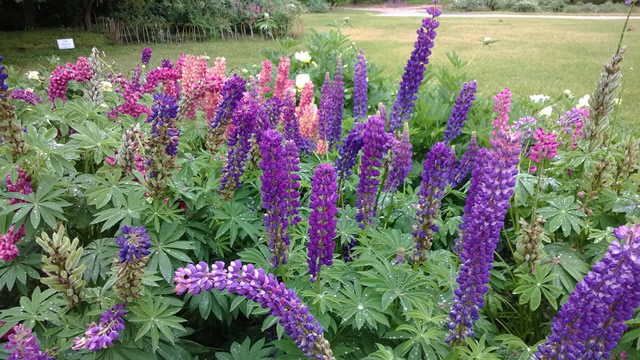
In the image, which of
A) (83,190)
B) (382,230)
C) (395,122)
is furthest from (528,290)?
(83,190)

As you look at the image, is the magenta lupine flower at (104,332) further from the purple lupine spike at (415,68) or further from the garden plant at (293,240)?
the purple lupine spike at (415,68)

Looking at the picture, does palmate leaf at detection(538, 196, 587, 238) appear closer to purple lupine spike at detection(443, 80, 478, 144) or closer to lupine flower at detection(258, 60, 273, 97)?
purple lupine spike at detection(443, 80, 478, 144)

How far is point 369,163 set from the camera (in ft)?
6.42

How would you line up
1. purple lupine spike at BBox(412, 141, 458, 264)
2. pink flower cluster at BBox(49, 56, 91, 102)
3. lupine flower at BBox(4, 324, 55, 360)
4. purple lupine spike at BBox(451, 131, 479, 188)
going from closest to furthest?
lupine flower at BBox(4, 324, 55, 360) < purple lupine spike at BBox(412, 141, 458, 264) < purple lupine spike at BBox(451, 131, 479, 188) < pink flower cluster at BBox(49, 56, 91, 102)

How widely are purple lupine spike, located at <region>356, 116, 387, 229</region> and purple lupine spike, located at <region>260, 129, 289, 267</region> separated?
40cm

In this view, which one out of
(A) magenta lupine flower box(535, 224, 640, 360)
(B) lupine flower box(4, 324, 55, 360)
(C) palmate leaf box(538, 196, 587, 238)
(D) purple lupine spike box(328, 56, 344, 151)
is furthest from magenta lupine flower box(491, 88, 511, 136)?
(B) lupine flower box(4, 324, 55, 360)

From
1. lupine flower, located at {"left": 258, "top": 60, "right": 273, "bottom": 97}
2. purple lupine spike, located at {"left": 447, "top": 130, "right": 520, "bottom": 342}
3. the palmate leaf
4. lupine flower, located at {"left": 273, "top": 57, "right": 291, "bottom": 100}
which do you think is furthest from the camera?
lupine flower, located at {"left": 258, "top": 60, "right": 273, "bottom": 97}

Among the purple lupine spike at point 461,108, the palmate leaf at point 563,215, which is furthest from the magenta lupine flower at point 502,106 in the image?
the palmate leaf at point 563,215

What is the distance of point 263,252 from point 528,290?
1176mm

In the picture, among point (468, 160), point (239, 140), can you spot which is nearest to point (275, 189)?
point (239, 140)

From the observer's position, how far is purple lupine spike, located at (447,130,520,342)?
1.35 metres

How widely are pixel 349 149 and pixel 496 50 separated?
1425 cm

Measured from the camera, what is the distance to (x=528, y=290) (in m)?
1.97

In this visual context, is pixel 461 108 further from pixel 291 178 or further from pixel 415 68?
pixel 291 178
